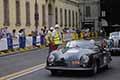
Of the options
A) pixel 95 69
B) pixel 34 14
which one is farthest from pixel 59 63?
pixel 34 14

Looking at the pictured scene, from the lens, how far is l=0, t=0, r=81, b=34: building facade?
133 ft

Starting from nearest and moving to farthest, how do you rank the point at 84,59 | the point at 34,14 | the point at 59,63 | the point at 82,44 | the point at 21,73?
1. the point at 84,59
2. the point at 59,63
3. the point at 21,73
4. the point at 82,44
5. the point at 34,14

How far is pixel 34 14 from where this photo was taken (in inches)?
1902

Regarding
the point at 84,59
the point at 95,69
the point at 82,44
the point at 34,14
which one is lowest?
the point at 95,69

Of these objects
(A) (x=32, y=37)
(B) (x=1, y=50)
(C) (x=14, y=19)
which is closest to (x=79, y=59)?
(B) (x=1, y=50)

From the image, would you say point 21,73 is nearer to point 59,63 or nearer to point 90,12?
point 59,63

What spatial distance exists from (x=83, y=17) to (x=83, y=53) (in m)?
75.1

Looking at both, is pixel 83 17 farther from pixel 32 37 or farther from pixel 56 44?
pixel 56 44

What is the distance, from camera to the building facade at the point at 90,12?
3497 inches

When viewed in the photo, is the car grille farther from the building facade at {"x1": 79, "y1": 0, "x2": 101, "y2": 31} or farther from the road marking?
the building facade at {"x1": 79, "y1": 0, "x2": 101, "y2": 31}

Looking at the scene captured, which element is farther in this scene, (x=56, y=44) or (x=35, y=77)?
(x=56, y=44)

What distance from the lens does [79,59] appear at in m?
14.7

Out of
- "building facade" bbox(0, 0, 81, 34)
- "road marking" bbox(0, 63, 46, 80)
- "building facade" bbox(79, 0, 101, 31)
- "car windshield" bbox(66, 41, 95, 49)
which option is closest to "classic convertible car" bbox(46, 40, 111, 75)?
"car windshield" bbox(66, 41, 95, 49)

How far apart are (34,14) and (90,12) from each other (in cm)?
4431
